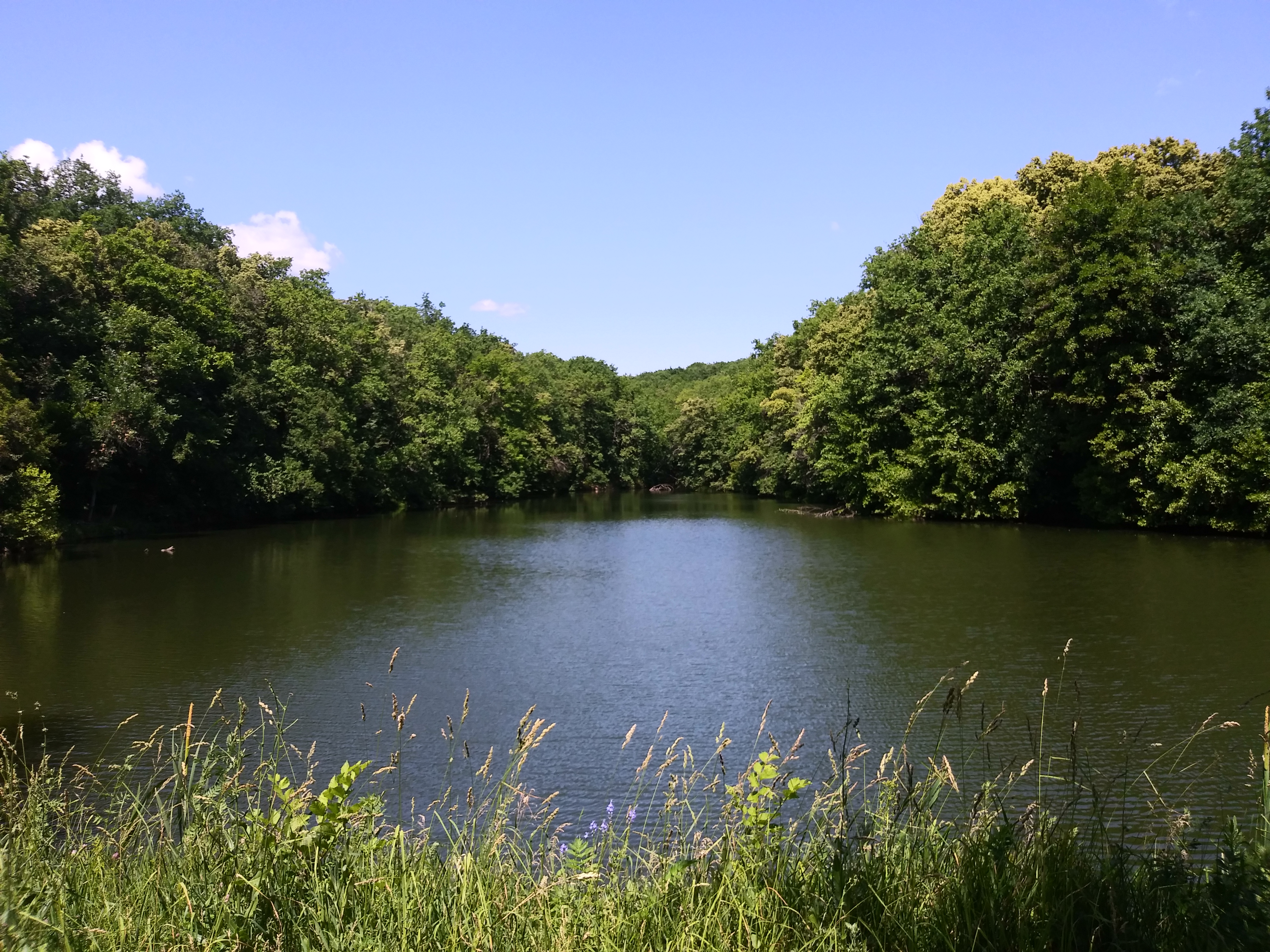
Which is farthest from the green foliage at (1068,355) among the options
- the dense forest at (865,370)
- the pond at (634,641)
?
the pond at (634,641)

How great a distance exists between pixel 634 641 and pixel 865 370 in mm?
26134

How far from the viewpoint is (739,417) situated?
70.5 meters

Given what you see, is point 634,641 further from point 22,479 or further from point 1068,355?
point 1068,355

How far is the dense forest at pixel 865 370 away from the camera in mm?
26750

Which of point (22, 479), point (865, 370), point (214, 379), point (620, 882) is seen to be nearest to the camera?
point (620, 882)

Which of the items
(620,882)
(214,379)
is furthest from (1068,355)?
(214,379)

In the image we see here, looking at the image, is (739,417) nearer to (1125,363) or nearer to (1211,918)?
(1125,363)

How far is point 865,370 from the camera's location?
39375mm

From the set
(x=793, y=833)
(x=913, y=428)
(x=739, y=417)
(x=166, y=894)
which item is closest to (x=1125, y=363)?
(x=913, y=428)

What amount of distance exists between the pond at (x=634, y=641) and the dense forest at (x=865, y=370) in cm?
347

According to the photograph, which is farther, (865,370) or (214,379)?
(865,370)

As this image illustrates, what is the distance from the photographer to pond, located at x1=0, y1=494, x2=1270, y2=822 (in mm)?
10719

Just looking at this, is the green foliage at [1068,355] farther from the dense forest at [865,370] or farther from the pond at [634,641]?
the pond at [634,641]

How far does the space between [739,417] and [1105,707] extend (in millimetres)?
59927
